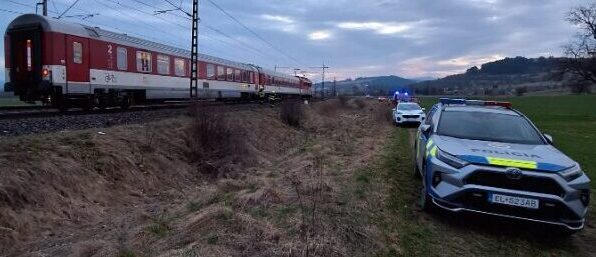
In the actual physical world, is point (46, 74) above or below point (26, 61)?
below

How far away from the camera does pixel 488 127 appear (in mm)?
7539

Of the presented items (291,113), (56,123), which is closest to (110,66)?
(56,123)

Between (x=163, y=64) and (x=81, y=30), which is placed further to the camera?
(x=163, y=64)

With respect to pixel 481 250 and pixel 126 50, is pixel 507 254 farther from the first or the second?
pixel 126 50

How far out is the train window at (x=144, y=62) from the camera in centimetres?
1966

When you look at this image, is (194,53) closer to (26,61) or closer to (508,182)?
(26,61)

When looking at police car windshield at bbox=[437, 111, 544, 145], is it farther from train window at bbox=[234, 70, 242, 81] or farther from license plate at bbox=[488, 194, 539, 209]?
train window at bbox=[234, 70, 242, 81]

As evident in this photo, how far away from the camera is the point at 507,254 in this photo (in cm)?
553

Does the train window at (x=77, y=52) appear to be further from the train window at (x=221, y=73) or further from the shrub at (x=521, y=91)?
the shrub at (x=521, y=91)

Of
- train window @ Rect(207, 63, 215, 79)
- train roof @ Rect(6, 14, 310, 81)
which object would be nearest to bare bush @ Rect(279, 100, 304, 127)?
train window @ Rect(207, 63, 215, 79)

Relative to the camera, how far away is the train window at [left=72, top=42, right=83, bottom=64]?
1572 cm

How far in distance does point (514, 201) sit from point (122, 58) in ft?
52.3

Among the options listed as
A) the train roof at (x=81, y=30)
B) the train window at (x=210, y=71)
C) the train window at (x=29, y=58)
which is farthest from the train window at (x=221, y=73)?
the train window at (x=29, y=58)

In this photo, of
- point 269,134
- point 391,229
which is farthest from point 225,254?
point 269,134
